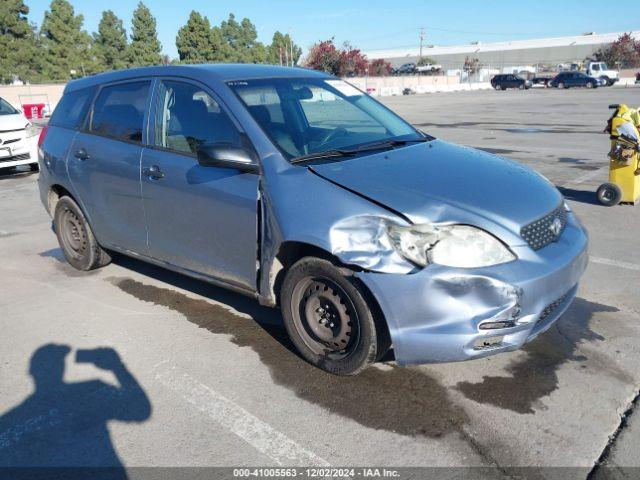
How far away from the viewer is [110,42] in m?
61.7

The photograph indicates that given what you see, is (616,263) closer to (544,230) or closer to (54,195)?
(544,230)

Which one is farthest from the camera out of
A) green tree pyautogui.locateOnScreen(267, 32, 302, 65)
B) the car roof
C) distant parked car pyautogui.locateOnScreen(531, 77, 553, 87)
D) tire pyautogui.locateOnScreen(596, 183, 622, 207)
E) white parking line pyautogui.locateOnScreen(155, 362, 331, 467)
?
green tree pyautogui.locateOnScreen(267, 32, 302, 65)

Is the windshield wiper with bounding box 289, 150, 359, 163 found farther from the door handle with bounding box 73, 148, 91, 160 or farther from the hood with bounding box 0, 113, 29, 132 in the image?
the hood with bounding box 0, 113, 29, 132

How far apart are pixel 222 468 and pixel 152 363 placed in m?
1.23

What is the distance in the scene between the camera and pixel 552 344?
3.84 m

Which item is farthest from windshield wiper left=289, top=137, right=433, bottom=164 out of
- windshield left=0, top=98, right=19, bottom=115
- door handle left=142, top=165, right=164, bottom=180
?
windshield left=0, top=98, right=19, bottom=115

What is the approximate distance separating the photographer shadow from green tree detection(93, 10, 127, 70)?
62.5 m

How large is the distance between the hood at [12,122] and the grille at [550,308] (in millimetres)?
11107

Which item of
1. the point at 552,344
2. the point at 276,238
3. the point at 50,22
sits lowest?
the point at 552,344

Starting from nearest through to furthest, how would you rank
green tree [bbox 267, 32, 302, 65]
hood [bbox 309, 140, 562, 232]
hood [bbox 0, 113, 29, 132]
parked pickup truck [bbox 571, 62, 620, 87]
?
hood [bbox 309, 140, 562, 232] < hood [bbox 0, 113, 29, 132] < parked pickup truck [bbox 571, 62, 620, 87] < green tree [bbox 267, 32, 302, 65]

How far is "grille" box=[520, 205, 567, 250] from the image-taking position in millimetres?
3172

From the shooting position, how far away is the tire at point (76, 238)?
541cm

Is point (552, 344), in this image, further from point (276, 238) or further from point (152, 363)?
point (152, 363)

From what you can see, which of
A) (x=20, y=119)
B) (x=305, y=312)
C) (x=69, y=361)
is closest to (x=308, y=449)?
(x=305, y=312)
